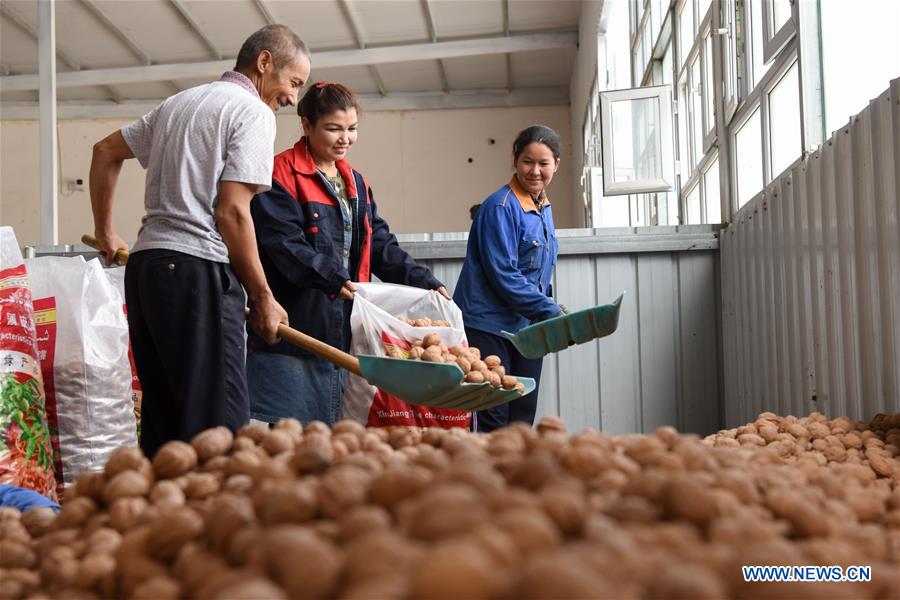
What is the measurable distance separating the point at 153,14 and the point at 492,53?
405 cm

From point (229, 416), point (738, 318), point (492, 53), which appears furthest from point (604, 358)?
point (492, 53)

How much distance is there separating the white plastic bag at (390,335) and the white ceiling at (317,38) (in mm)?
7580

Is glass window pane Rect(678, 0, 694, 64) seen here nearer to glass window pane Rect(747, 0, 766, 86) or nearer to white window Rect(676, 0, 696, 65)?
white window Rect(676, 0, 696, 65)

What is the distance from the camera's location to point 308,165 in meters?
3.58

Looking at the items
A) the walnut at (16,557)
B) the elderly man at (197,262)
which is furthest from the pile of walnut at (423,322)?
the walnut at (16,557)

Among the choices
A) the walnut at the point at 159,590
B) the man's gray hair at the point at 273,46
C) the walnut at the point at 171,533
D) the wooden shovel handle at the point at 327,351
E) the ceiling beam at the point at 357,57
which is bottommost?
the walnut at the point at 159,590

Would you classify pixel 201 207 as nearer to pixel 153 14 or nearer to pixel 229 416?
pixel 229 416

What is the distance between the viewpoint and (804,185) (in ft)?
11.9

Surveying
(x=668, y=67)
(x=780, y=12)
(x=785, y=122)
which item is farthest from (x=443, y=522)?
(x=668, y=67)

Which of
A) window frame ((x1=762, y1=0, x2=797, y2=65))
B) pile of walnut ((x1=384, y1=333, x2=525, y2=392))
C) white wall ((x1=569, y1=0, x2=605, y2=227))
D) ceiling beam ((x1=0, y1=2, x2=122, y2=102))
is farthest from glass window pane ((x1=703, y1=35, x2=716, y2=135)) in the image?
ceiling beam ((x1=0, y1=2, x2=122, y2=102))

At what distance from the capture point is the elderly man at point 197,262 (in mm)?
2734

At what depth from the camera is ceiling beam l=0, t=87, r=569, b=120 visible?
47.5 feet

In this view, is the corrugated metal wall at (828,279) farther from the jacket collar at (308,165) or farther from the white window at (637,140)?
the jacket collar at (308,165)

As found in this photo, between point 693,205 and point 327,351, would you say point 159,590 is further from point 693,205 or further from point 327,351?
point 693,205
